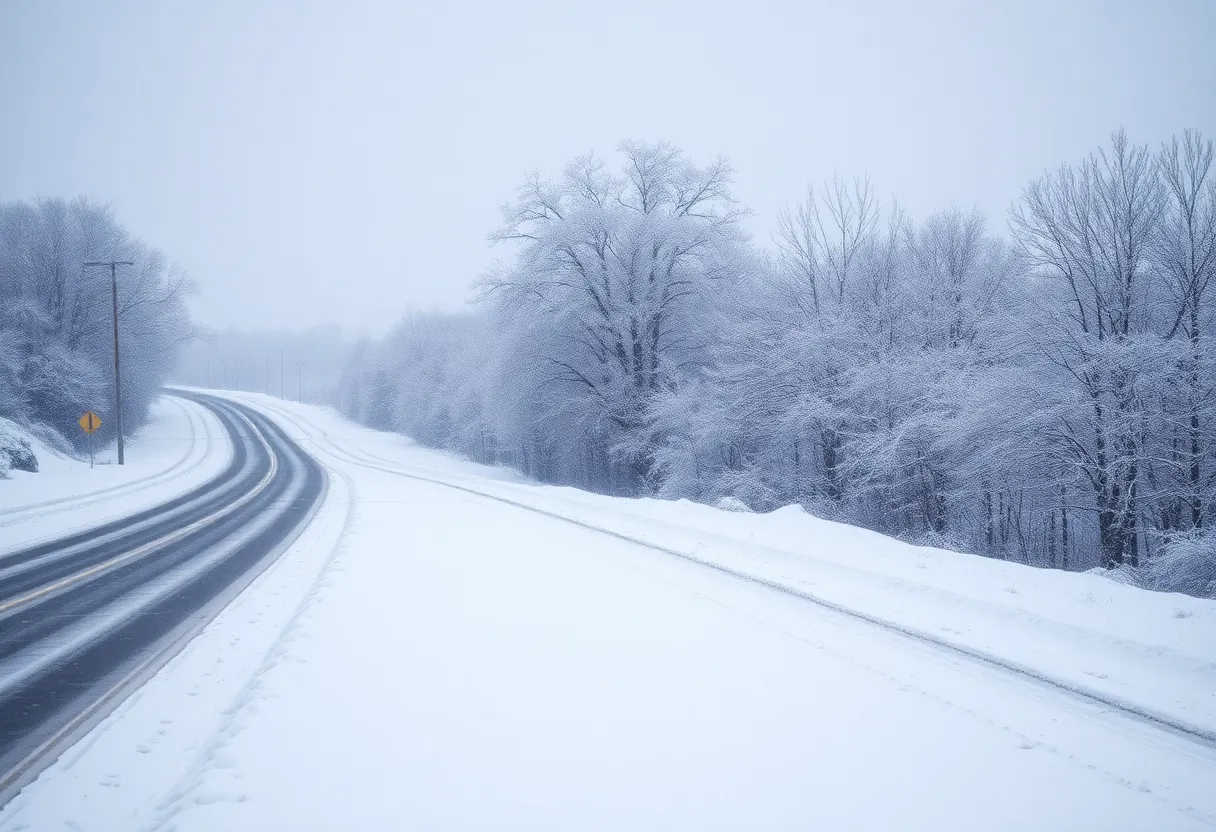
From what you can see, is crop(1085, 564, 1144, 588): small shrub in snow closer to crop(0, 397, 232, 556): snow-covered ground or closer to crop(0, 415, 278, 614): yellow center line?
crop(0, 415, 278, 614): yellow center line

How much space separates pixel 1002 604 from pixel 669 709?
14.8 ft

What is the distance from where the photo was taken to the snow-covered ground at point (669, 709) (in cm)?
367

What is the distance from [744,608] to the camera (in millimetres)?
7457

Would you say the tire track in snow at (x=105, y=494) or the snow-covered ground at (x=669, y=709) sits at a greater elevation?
the snow-covered ground at (x=669, y=709)

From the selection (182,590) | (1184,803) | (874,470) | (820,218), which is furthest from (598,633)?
(820,218)

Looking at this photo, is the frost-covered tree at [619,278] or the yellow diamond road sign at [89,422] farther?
the yellow diamond road sign at [89,422]

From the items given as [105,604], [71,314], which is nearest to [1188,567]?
[105,604]

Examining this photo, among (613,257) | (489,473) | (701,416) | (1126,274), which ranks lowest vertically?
(489,473)

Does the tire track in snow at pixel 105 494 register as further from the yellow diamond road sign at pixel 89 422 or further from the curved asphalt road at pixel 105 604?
the yellow diamond road sign at pixel 89 422

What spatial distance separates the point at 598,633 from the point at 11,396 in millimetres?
38276

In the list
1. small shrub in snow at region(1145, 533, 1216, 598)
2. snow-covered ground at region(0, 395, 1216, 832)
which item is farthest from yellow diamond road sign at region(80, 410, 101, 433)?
small shrub in snow at region(1145, 533, 1216, 598)

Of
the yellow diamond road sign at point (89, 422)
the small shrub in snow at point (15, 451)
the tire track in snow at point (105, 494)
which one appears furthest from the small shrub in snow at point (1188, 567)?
the yellow diamond road sign at point (89, 422)

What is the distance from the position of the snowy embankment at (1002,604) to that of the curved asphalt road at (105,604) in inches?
288

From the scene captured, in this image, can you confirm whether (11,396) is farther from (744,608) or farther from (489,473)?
(744,608)
